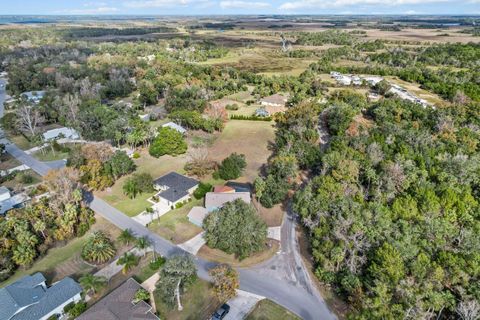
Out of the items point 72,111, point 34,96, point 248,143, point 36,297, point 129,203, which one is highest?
point 72,111

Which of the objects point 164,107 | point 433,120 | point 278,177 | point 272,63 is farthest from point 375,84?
point 278,177

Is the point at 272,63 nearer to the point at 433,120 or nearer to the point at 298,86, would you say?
the point at 298,86

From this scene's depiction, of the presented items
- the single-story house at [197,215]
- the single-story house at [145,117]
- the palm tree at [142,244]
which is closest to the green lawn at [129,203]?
the single-story house at [197,215]

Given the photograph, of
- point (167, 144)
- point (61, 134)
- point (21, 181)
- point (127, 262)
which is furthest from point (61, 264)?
point (61, 134)

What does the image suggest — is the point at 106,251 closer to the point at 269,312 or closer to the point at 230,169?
the point at 269,312

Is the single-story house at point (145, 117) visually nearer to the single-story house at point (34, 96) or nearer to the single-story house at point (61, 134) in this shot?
the single-story house at point (61, 134)

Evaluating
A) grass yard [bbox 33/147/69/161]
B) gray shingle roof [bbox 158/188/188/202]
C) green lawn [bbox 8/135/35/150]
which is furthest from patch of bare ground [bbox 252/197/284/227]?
green lawn [bbox 8/135/35/150]

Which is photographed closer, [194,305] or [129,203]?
[194,305]

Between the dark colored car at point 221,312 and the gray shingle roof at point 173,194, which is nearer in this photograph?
the dark colored car at point 221,312
